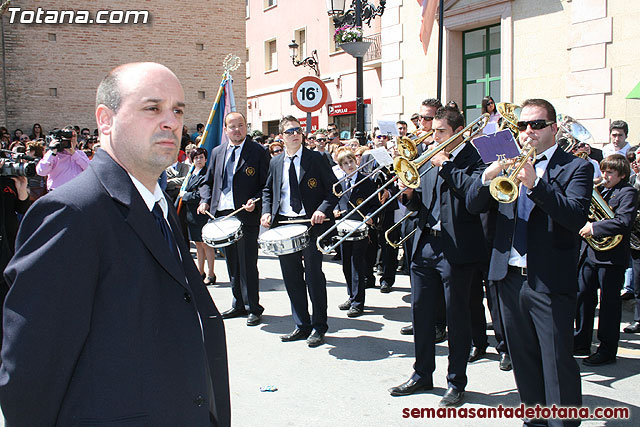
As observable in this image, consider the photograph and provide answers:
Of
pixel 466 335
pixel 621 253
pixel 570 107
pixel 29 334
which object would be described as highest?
pixel 570 107

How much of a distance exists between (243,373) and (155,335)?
3.60 metres

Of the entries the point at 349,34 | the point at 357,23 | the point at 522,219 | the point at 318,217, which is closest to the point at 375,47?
the point at 349,34

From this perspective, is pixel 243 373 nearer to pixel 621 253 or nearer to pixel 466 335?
pixel 466 335

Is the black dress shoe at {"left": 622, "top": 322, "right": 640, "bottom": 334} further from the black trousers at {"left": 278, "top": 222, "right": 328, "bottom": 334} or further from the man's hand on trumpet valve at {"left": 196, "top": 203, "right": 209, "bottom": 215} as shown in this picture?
the man's hand on trumpet valve at {"left": 196, "top": 203, "right": 209, "bottom": 215}

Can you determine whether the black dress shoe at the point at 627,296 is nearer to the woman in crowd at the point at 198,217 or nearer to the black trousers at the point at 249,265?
the black trousers at the point at 249,265

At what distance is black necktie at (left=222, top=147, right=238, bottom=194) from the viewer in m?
7.08

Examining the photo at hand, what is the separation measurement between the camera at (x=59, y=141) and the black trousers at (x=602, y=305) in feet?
21.0

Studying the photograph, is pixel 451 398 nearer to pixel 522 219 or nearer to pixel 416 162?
pixel 522 219

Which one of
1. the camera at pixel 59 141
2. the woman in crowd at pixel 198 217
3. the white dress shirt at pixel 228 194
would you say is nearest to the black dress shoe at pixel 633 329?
the white dress shirt at pixel 228 194

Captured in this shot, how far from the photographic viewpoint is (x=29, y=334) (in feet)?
5.45

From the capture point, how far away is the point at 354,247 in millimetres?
7625

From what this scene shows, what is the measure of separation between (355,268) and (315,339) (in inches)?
58.7

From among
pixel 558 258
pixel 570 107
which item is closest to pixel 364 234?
pixel 558 258

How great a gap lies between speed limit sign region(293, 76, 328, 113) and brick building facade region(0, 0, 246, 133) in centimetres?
1459
